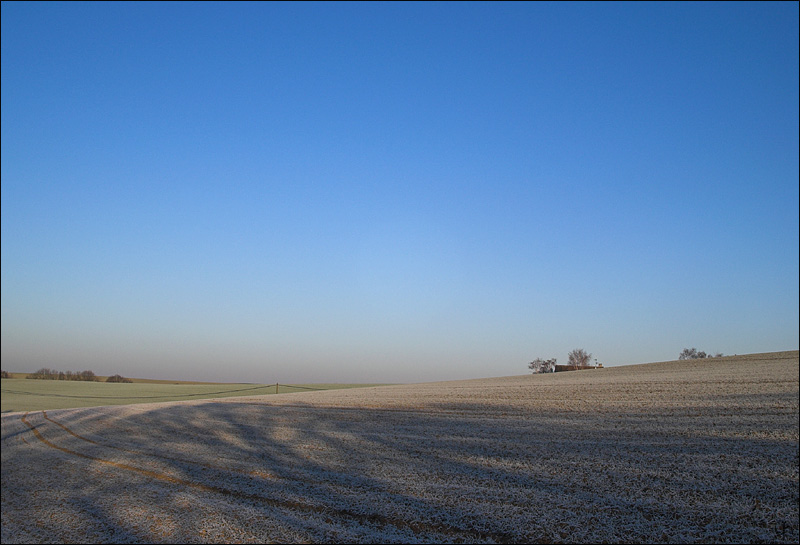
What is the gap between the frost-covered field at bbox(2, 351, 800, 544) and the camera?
408 inches

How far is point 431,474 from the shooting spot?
1434 centimetres

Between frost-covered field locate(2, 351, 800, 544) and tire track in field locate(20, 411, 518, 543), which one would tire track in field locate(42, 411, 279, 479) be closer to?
frost-covered field locate(2, 351, 800, 544)

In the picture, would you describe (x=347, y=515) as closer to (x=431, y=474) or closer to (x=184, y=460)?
(x=431, y=474)

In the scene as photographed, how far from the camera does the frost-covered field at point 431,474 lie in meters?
10.4

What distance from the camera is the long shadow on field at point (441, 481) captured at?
10312 millimetres

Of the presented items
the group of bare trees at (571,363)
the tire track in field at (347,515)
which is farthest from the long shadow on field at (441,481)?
the group of bare trees at (571,363)

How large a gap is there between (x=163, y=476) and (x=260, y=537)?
21.0 ft

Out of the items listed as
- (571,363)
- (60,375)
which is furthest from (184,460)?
(571,363)

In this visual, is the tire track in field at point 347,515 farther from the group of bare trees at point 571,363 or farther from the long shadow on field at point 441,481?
the group of bare trees at point 571,363

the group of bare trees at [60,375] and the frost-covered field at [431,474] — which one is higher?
the group of bare trees at [60,375]

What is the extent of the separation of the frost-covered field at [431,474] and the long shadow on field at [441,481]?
6 centimetres

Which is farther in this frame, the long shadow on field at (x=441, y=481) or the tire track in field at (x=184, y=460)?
the tire track in field at (x=184, y=460)

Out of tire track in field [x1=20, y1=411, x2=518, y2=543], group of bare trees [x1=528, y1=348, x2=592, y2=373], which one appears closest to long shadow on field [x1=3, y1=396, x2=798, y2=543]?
tire track in field [x1=20, y1=411, x2=518, y2=543]

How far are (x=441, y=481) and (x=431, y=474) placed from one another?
2.55ft
